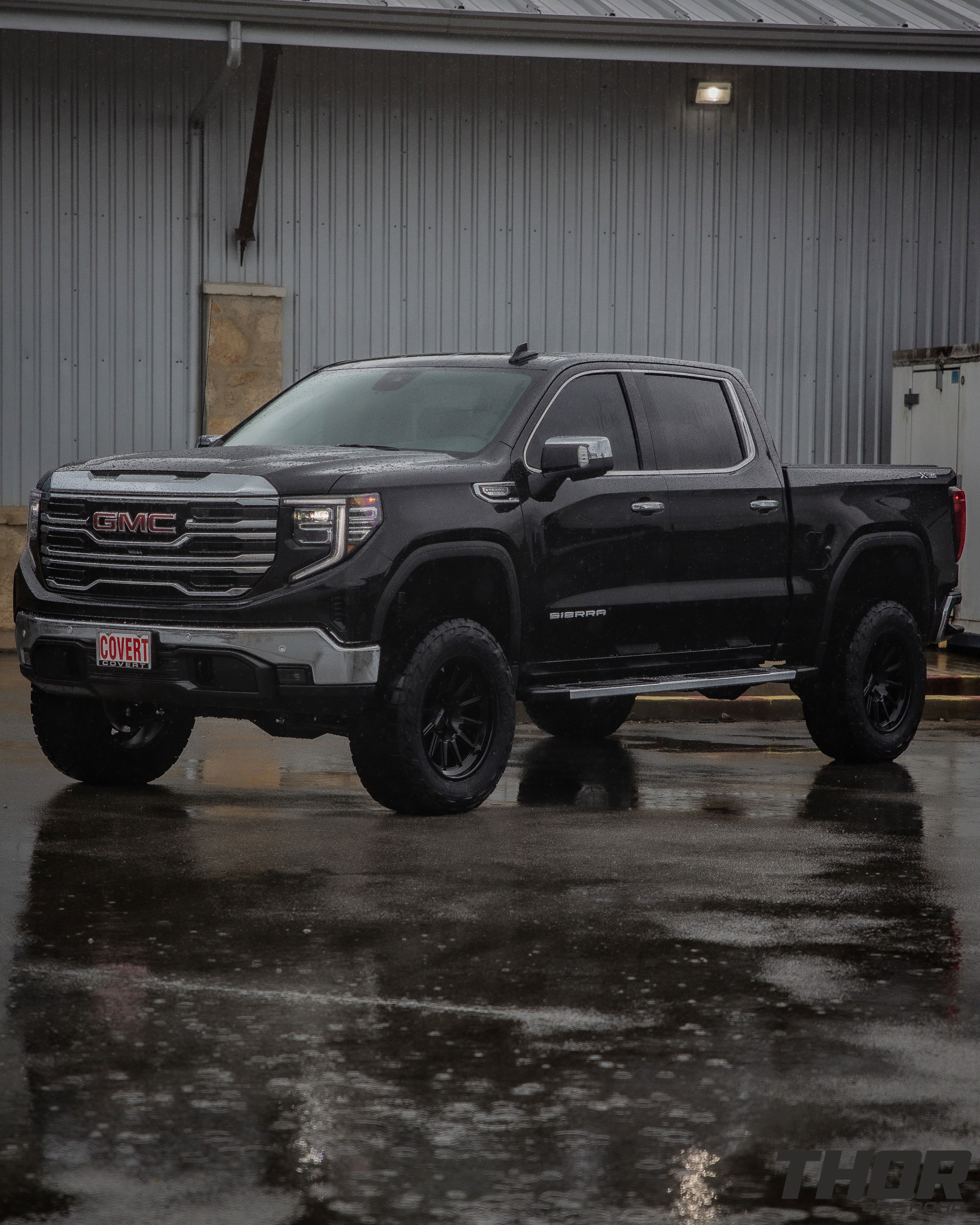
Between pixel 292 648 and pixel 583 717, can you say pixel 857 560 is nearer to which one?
pixel 583 717

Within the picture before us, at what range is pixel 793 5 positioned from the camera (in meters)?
17.9

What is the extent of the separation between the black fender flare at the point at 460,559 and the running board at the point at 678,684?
343 mm

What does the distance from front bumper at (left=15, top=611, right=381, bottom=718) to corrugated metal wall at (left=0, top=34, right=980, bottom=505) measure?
9.07 meters

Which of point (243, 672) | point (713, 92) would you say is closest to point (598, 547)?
point (243, 672)

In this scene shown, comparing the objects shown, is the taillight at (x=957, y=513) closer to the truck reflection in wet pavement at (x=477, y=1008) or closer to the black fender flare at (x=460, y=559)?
the truck reflection in wet pavement at (x=477, y=1008)

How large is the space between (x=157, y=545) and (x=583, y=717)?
401 cm

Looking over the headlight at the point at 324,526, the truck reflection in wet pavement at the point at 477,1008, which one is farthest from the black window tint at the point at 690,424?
the headlight at the point at 324,526

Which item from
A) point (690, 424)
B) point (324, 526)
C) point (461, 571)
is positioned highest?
point (690, 424)

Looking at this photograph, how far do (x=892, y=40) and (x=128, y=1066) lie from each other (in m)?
14.0

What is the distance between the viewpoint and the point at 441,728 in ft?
29.5

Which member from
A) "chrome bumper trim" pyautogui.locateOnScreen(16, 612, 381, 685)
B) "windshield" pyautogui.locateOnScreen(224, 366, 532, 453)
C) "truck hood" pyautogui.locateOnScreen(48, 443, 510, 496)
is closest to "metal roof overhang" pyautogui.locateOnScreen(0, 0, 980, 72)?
"windshield" pyautogui.locateOnScreen(224, 366, 532, 453)

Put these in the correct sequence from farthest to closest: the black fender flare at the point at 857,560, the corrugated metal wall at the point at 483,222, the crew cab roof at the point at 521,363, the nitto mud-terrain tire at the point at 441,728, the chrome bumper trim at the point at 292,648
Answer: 1. the corrugated metal wall at the point at 483,222
2. the black fender flare at the point at 857,560
3. the crew cab roof at the point at 521,363
4. the nitto mud-terrain tire at the point at 441,728
5. the chrome bumper trim at the point at 292,648

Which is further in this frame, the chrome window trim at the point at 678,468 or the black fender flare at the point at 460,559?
the chrome window trim at the point at 678,468

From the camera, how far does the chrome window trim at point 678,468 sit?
964cm
